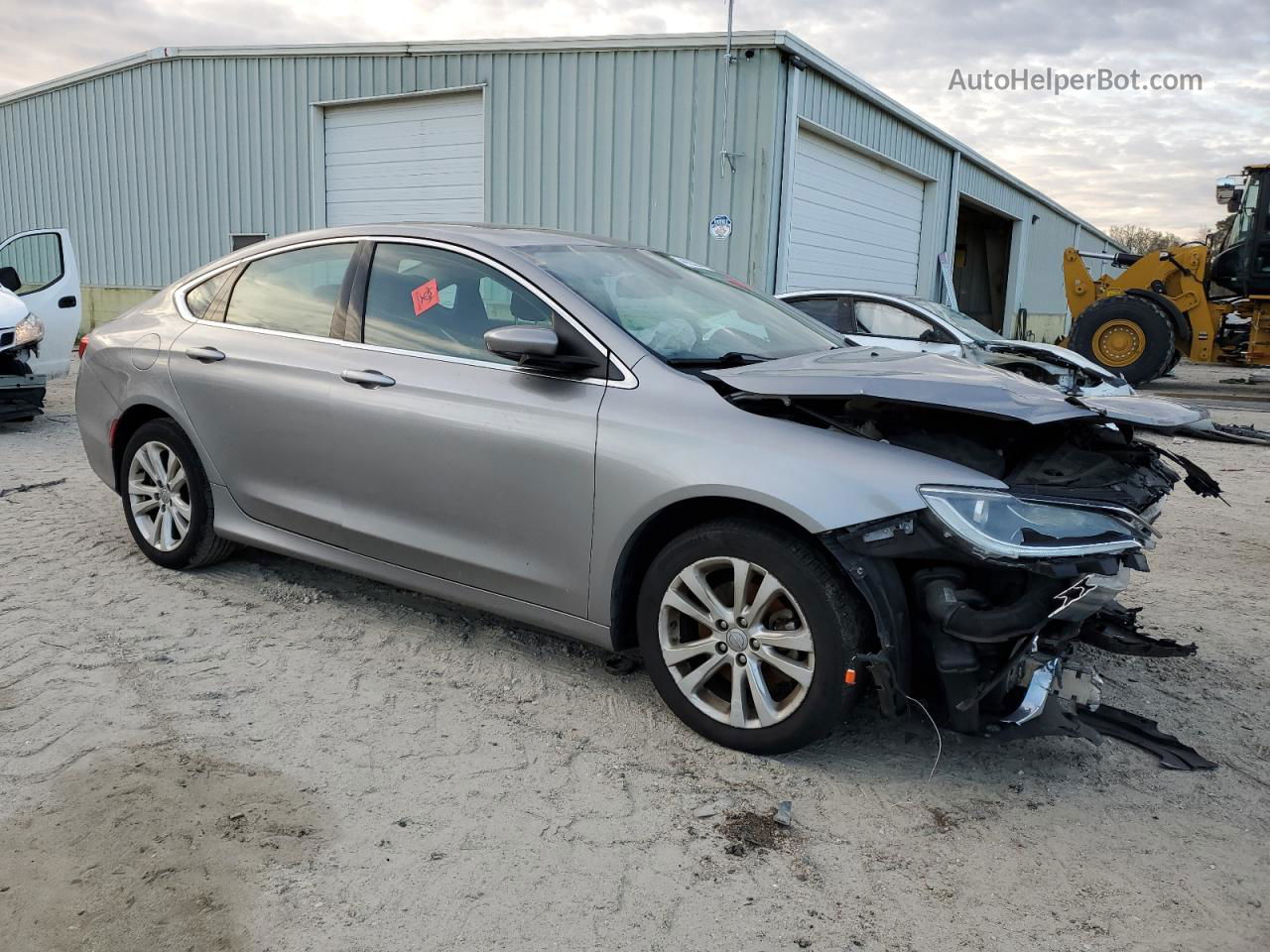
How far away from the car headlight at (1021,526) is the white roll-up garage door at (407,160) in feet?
40.1

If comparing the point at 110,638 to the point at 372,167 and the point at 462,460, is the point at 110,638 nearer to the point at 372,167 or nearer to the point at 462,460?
the point at 462,460

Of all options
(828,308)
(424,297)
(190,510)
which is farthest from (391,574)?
(828,308)

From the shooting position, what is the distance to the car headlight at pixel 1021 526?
271 cm

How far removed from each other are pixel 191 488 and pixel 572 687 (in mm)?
2057

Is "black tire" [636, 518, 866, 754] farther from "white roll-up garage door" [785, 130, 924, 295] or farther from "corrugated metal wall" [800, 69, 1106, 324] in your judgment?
"corrugated metal wall" [800, 69, 1106, 324]

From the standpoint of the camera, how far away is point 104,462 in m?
4.98

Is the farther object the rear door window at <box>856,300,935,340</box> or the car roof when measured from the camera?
the rear door window at <box>856,300,935,340</box>

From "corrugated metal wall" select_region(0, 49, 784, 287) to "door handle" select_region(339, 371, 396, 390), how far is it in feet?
29.5

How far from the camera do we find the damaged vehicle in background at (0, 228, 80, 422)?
8.45m

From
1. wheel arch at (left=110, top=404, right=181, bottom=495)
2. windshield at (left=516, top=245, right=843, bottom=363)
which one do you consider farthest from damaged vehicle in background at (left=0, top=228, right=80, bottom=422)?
windshield at (left=516, top=245, right=843, bottom=363)

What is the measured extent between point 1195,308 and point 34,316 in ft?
52.6

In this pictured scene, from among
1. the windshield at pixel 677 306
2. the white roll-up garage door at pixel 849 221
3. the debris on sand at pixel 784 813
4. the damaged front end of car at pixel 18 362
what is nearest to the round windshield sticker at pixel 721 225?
the white roll-up garage door at pixel 849 221

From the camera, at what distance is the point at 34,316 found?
28.7 ft

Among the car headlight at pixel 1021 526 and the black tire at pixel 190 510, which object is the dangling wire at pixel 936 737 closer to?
the car headlight at pixel 1021 526
